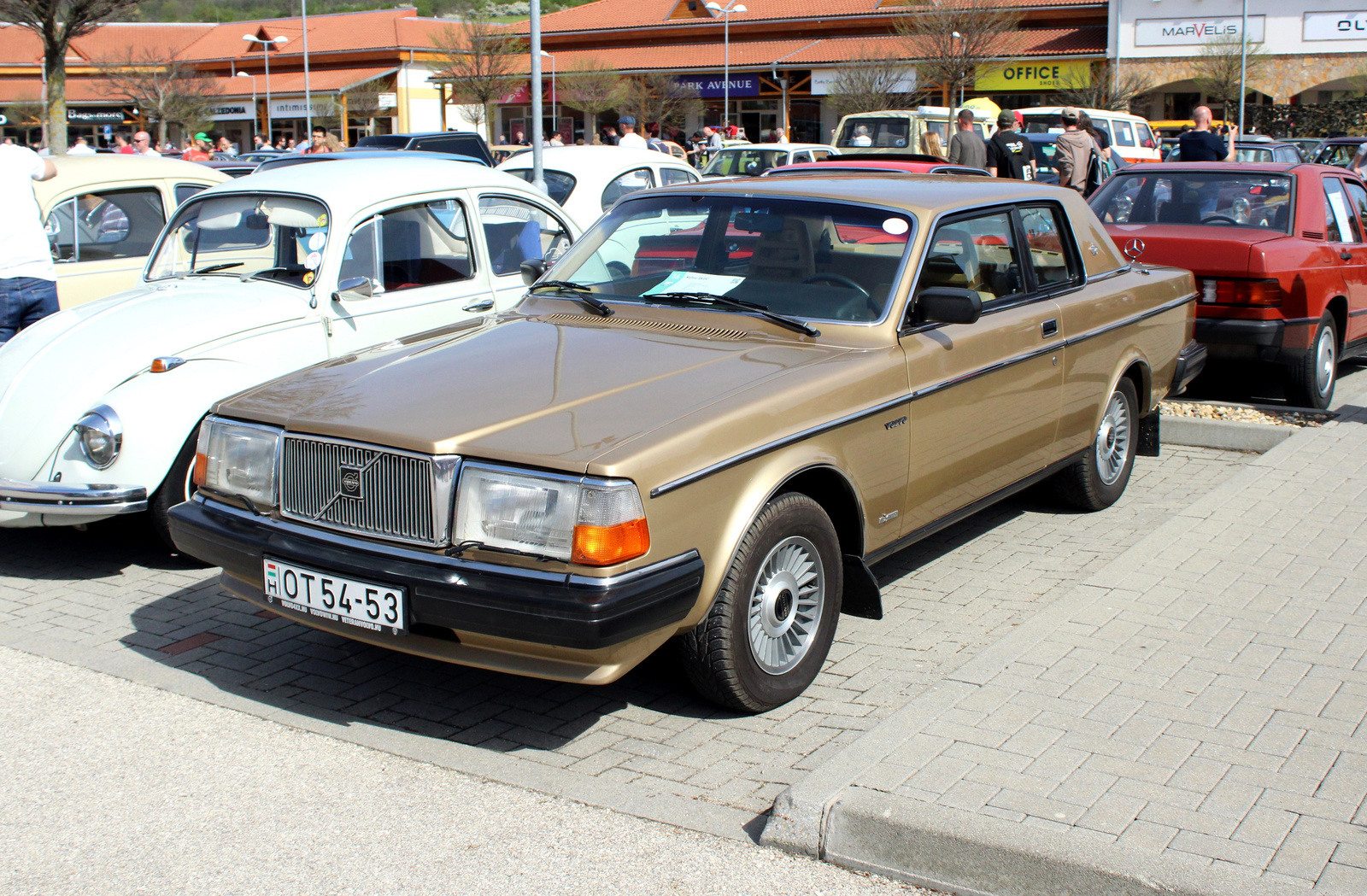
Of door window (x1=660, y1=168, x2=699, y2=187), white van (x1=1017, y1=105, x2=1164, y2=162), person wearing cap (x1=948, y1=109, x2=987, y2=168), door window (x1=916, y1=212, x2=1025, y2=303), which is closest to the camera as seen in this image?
door window (x1=916, y1=212, x2=1025, y2=303)

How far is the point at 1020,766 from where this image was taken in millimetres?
3488

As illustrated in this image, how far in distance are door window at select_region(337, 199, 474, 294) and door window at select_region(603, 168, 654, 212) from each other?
5142 millimetres

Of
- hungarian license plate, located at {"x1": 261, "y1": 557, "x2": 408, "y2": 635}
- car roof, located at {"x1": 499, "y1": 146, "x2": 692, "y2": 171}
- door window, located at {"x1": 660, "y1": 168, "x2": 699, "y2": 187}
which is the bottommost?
hungarian license plate, located at {"x1": 261, "y1": 557, "x2": 408, "y2": 635}

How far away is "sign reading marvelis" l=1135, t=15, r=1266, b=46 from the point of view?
137ft

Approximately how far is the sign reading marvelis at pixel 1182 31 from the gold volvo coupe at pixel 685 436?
40913mm

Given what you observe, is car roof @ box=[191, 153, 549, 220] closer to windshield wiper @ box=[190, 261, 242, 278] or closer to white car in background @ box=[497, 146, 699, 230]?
windshield wiper @ box=[190, 261, 242, 278]

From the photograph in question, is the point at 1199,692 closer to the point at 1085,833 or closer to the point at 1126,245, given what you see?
the point at 1085,833

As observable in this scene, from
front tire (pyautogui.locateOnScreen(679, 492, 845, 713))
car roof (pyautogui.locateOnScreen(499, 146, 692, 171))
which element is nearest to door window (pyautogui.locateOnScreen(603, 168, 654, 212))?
car roof (pyautogui.locateOnScreen(499, 146, 692, 171))

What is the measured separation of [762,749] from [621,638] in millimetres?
750

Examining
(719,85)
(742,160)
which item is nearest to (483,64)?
(719,85)

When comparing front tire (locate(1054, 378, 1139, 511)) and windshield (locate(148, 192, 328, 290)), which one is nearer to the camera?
front tire (locate(1054, 378, 1139, 511))

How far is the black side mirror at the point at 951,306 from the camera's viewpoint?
4.62 meters

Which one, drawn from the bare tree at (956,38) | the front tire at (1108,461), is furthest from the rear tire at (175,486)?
the bare tree at (956,38)

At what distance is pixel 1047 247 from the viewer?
5816mm
